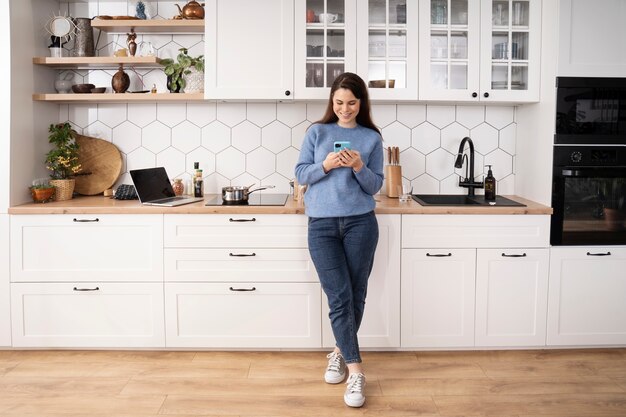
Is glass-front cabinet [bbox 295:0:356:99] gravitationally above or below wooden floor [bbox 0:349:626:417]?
above

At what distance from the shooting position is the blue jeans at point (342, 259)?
2.84m

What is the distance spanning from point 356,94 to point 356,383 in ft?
4.32

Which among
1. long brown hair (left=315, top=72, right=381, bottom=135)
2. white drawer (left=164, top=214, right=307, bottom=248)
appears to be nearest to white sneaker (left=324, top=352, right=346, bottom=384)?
white drawer (left=164, top=214, right=307, bottom=248)

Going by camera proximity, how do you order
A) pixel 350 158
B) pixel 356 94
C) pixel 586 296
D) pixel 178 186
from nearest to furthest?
pixel 350 158
pixel 356 94
pixel 586 296
pixel 178 186

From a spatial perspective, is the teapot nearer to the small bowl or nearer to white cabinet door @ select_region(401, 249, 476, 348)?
the small bowl

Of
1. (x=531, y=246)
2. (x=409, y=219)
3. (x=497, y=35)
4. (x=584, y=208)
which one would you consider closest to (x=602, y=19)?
(x=497, y=35)

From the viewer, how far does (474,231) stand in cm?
329

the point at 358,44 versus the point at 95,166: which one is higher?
the point at 358,44

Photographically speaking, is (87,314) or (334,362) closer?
(334,362)

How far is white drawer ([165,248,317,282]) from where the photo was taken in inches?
129

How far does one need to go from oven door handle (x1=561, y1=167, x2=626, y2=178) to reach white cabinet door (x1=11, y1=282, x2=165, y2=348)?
7.48 feet

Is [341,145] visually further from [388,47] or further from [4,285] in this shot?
[4,285]

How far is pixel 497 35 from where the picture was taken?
3.49 m

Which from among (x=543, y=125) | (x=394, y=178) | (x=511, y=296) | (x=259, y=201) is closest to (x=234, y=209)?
(x=259, y=201)
